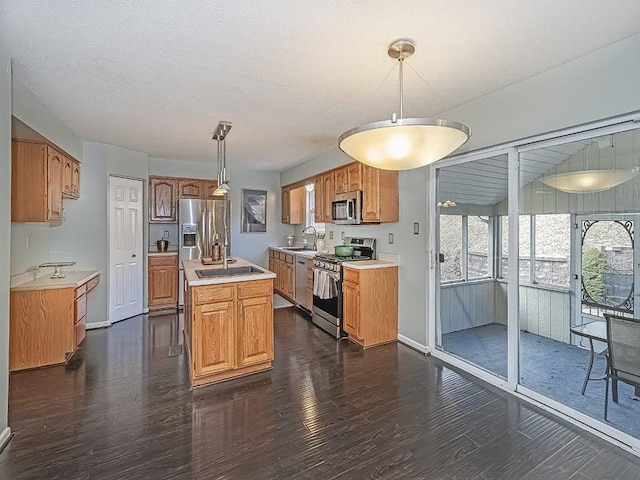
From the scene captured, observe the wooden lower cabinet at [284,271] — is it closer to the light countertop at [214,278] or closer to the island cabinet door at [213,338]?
the light countertop at [214,278]

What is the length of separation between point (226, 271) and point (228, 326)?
0.72 m

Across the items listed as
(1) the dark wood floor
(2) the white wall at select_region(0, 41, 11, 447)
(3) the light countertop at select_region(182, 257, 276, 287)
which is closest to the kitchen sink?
(3) the light countertop at select_region(182, 257, 276, 287)

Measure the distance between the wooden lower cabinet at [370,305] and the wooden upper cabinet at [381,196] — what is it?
0.64 metres

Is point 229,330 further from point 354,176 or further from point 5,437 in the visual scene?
point 354,176

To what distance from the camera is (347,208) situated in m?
4.39

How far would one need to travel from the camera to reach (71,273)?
13.5 ft

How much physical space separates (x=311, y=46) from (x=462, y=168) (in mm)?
2000

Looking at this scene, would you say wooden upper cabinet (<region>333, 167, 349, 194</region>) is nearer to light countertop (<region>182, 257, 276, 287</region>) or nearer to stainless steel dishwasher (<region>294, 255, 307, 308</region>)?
stainless steel dishwasher (<region>294, 255, 307, 308</region>)

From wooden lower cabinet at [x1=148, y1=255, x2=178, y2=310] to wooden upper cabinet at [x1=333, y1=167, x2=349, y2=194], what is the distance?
9.67 feet

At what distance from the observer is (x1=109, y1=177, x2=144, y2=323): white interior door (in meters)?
4.68

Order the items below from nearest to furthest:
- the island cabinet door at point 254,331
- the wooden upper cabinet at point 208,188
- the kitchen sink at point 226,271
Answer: the island cabinet door at point 254,331, the kitchen sink at point 226,271, the wooden upper cabinet at point 208,188

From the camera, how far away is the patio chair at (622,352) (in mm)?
2119

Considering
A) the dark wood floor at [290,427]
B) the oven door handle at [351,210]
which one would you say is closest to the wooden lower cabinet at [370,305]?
the dark wood floor at [290,427]

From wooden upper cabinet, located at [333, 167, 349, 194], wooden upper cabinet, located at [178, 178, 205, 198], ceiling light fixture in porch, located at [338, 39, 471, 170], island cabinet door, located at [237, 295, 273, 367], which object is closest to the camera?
ceiling light fixture in porch, located at [338, 39, 471, 170]
